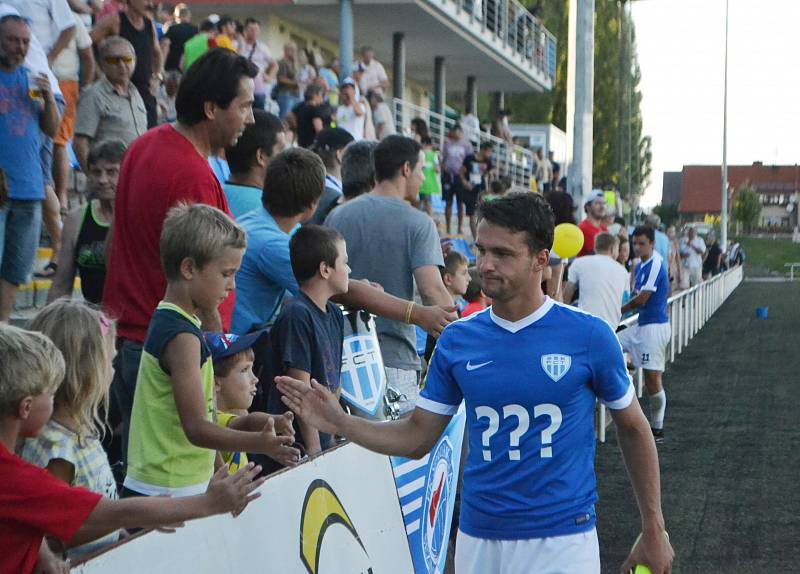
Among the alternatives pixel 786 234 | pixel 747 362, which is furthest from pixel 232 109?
pixel 786 234

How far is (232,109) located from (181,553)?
6.21ft

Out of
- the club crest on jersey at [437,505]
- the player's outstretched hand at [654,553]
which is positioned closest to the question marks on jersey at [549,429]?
the player's outstretched hand at [654,553]

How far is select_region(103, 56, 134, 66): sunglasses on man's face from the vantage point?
28.0 ft

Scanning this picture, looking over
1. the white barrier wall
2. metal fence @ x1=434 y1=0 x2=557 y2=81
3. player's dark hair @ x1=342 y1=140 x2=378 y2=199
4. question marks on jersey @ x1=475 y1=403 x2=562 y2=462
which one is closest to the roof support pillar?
metal fence @ x1=434 y1=0 x2=557 y2=81

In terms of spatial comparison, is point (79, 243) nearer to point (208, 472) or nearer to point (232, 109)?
point (232, 109)

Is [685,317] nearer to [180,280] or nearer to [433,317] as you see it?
[433,317]

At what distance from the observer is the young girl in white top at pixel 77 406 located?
3418mm

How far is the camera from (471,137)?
31.5 meters

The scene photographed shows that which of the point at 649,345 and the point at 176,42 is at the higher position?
the point at 176,42

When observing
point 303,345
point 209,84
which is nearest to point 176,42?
point 303,345

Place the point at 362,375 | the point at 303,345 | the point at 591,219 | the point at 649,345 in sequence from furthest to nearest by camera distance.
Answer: the point at 591,219, the point at 649,345, the point at 362,375, the point at 303,345

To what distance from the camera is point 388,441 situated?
4.13 m

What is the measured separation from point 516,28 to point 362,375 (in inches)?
1387

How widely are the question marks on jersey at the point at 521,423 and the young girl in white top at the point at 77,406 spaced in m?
1.23
